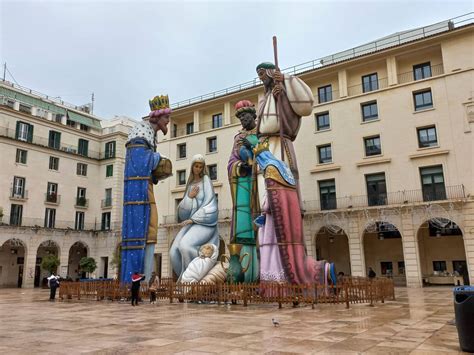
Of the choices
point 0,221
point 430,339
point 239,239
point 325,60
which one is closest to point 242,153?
point 239,239

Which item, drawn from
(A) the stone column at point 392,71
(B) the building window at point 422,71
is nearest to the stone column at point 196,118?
(A) the stone column at point 392,71

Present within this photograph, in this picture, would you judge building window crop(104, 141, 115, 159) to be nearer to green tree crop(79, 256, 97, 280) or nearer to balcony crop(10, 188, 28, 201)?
balcony crop(10, 188, 28, 201)

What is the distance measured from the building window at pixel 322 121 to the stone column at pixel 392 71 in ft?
16.5

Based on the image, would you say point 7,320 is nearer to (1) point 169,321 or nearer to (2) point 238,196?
(1) point 169,321

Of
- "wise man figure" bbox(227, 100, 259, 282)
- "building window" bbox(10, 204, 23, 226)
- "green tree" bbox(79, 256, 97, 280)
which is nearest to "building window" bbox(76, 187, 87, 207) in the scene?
"building window" bbox(10, 204, 23, 226)

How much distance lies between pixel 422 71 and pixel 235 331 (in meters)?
26.6

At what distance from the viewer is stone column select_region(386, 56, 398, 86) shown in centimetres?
2894

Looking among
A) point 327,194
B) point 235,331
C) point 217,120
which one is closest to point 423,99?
point 327,194

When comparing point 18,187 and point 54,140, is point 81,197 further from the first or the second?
point 18,187

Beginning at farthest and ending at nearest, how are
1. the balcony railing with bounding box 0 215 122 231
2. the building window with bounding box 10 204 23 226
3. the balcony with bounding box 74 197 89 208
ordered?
the balcony with bounding box 74 197 89 208, the building window with bounding box 10 204 23 226, the balcony railing with bounding box 0 215 122 231

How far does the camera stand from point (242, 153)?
17359 millimetres

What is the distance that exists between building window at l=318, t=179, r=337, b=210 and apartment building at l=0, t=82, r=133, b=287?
742 inches

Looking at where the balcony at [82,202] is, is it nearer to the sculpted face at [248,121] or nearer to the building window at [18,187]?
the building window at [18,187]

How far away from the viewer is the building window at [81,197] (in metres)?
Result: 40.3
